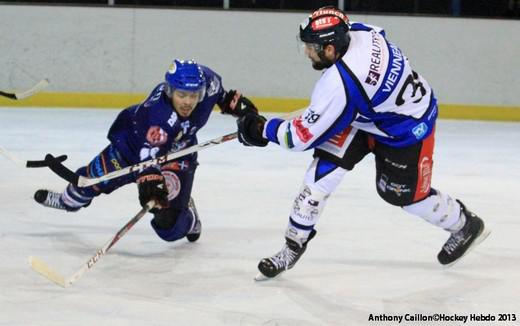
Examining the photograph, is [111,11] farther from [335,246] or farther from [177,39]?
[335,246]

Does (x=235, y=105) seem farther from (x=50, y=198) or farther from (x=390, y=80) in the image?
(x=50, y=198)

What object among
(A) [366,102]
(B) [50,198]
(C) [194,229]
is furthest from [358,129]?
(B) [50,198]

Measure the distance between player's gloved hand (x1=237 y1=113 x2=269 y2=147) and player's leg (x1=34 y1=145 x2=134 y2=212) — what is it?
636mm

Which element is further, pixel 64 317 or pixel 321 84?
pixel 321 84

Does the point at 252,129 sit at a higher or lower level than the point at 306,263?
higher

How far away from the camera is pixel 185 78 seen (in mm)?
3320

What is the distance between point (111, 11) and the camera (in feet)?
25.4

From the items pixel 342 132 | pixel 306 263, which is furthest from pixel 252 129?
pixel 306 263

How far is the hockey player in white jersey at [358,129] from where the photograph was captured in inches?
119

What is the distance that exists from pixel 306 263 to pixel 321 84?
0.79 metres

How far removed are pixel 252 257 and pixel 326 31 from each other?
38.3 inches

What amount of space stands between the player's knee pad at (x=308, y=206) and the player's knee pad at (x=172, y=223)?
0.55 meters

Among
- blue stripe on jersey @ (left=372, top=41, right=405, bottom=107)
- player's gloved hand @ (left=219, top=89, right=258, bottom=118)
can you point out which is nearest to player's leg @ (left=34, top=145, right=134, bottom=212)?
player's gloved hand @ (left=219, top=89, right=258, bottom=118)

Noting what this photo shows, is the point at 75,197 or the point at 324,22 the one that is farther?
the point at 75,197
